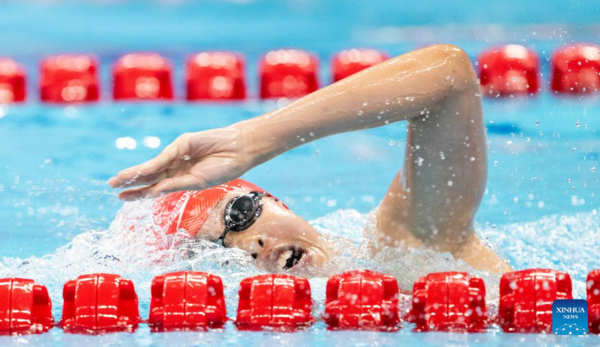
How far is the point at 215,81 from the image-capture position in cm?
586

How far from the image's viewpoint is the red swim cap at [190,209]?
2488 millimetres

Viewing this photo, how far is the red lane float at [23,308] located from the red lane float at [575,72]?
4348mm

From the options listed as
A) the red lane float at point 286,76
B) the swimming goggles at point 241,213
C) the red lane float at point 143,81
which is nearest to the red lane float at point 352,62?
the red lane float at point 286,76

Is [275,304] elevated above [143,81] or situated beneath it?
situated beneath

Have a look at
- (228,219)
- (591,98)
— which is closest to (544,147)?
(591,98)

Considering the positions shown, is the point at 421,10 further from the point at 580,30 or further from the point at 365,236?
the point at 365,236

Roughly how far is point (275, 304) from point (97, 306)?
42cm

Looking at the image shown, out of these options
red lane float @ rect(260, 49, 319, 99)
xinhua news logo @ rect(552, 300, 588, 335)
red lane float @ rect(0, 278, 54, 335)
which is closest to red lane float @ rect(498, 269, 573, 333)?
xinhua news logo @ rect(552, 300, 588, 335)

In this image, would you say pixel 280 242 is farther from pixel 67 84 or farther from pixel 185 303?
pixel 67 84

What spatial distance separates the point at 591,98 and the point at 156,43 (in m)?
4.58

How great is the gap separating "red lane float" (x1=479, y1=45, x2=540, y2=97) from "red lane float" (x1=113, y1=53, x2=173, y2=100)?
6.75 ft

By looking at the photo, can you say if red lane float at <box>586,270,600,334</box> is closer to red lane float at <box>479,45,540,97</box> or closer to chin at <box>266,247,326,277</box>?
chin at <box>266,247,326,277</box>

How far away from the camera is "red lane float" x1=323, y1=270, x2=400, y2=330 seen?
7.04 feet

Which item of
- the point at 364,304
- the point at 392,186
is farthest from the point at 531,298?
the point at 392,186
